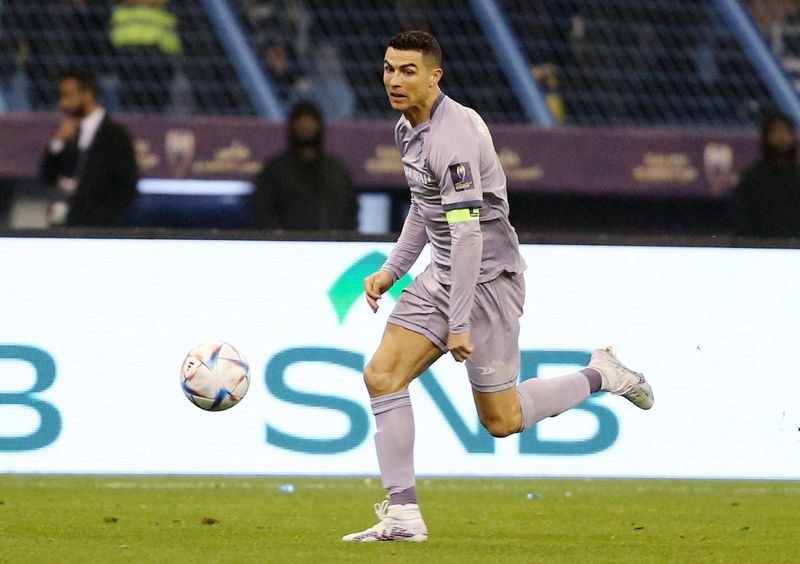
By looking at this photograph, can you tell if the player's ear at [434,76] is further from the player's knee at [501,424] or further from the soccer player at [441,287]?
the player's knee at [501,424]

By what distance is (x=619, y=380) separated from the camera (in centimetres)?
688

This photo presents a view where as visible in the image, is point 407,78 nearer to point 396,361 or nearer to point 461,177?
point 461,177

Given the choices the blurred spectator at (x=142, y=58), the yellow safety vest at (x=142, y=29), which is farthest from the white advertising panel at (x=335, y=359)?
the yellow safety vest at (x=142, y=29)

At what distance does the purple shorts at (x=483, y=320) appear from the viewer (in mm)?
6168

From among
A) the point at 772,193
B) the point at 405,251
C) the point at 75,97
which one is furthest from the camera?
the point at 772,193

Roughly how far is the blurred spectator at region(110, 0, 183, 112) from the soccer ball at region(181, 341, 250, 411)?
239 inches

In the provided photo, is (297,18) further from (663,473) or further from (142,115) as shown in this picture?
(663,473)

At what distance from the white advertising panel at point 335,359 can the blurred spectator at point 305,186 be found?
215cm

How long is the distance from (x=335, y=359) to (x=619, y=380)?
2.31 metres

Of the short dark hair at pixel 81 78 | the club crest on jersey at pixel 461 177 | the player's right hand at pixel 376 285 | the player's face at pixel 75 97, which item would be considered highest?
the short dark hair at pixel 81 78

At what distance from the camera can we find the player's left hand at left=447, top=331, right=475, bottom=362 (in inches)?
233

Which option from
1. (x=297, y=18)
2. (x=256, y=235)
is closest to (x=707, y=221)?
(x=297, y=18)

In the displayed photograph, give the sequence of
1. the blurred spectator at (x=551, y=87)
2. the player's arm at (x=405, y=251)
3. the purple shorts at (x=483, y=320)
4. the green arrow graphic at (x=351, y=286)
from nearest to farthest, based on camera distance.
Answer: the purple shorts at (x=483, y=320), the player's arm at (x=405, y=251), the green arrow graphic at (x=351, y=286), the blurred spectator at (x=551, y=87)

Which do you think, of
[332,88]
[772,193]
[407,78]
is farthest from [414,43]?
[332,88]
